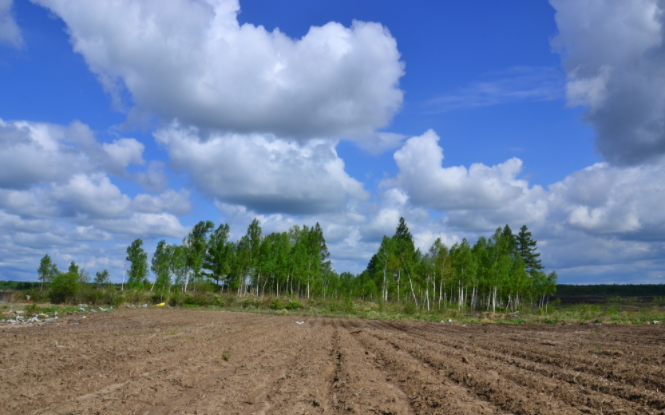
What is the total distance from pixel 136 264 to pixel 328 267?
3440cm

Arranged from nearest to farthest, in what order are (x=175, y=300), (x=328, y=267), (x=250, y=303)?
(x=175, y=300) < (x=250, y=303) < (x=328, y=267)

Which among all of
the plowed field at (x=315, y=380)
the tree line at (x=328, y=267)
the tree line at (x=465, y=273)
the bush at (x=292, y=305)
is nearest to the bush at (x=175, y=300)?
the tree line at (x=328, y=267)

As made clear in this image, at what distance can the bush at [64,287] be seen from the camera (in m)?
51.8

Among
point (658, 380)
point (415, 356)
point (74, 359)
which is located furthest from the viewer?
point (415, 356)

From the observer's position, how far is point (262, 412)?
7.59 m

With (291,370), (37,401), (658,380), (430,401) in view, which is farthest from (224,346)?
(658,380)

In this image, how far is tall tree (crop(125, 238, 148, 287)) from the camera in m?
72.3

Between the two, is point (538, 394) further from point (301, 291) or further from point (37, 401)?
point (301, 291)

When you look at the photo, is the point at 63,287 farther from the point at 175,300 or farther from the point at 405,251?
the point at 405,251

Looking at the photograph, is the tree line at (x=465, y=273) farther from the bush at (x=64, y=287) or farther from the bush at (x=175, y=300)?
the bush at (x=64, y=287)

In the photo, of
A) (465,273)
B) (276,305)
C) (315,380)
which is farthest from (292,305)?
(315,380)

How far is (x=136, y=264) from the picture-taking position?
72.2 metres

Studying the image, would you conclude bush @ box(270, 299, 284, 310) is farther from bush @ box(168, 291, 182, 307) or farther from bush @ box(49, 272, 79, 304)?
bush @ box(49, 272, 79, 304)

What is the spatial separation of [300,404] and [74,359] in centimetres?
738
